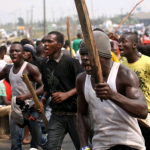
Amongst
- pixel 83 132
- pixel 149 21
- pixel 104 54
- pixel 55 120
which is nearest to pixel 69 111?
pixel 55 120

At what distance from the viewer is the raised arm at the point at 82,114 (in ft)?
12.7

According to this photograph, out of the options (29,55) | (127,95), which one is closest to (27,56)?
(29,55)

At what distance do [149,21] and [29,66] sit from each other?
13554 cm

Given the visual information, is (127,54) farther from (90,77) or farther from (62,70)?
(90,77)

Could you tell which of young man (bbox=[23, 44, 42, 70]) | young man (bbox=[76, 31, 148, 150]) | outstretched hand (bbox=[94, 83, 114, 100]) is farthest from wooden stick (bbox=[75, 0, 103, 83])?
young man (bbox=[23, 44, 42, 70])

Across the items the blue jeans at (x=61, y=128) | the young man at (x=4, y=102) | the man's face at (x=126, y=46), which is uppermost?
the man's face at (x=126, y=46)

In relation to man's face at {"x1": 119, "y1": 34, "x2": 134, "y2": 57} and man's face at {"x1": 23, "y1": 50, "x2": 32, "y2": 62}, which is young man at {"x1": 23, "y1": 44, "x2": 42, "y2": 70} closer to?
man's face at {"x1": 23, "y1": 50, "x2": 32, "y2": 62}

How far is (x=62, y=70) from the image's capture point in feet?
19.0

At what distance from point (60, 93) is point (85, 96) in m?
1.89

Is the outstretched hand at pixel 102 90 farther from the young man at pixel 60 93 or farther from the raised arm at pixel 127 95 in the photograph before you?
the young man at pixel 60 93

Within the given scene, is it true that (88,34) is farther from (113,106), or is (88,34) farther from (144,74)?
(144,74)

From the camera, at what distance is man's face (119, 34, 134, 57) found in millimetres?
6125

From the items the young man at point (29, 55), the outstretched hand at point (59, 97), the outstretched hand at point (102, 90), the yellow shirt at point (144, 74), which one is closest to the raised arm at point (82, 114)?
the outstretched hand at point (102, 90)

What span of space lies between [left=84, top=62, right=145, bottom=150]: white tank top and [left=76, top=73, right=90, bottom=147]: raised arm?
148 millimetres
